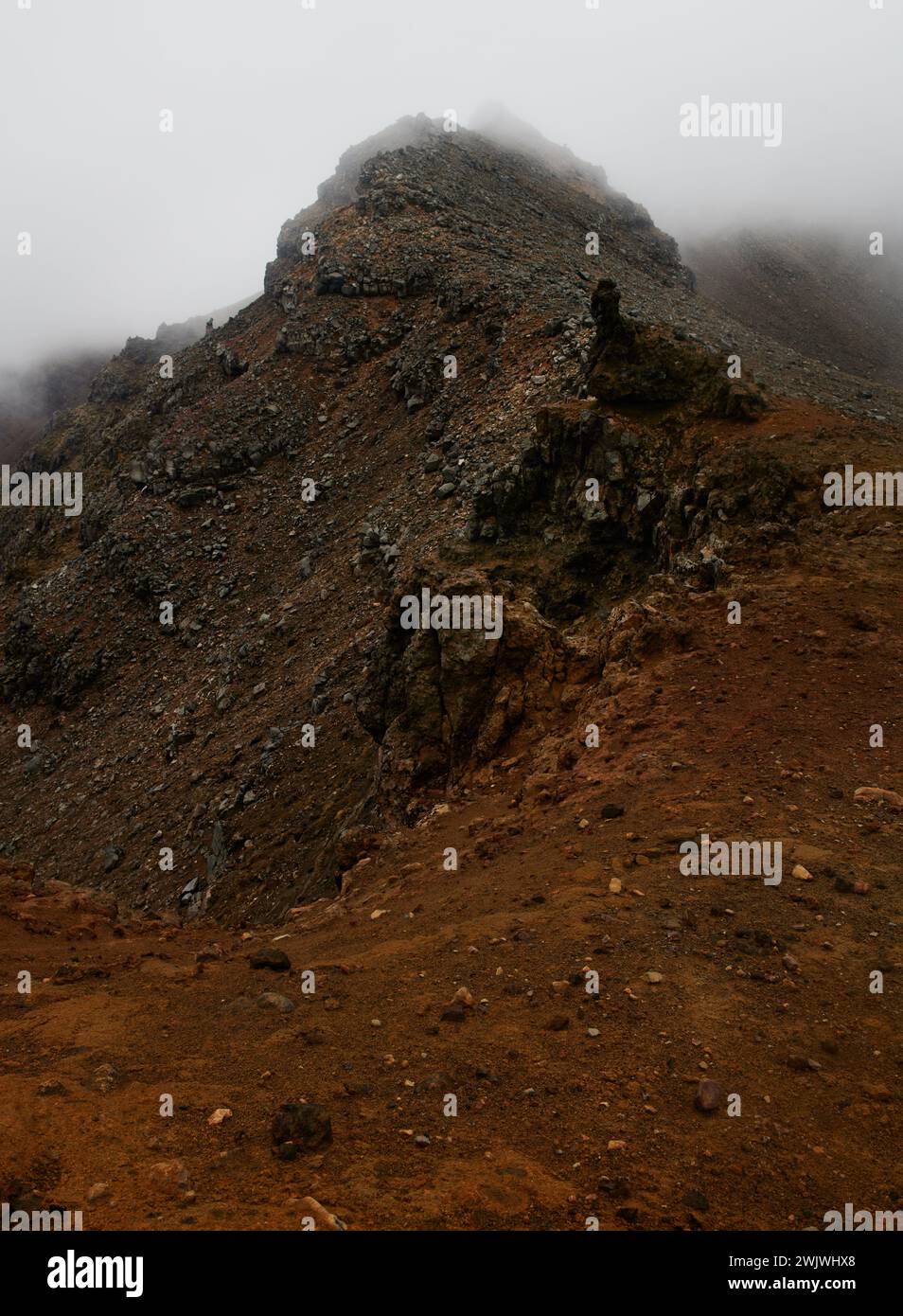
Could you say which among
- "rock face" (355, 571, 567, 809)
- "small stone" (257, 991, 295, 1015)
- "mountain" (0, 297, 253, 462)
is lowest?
"small stone" (257, 991, 295, 1015)

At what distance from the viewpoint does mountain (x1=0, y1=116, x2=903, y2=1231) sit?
519 centimetres

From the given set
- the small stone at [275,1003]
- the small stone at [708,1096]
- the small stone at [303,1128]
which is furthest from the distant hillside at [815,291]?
the small stone at [303,1128]

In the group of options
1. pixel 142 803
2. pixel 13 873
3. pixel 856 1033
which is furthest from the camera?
pixel 142 803

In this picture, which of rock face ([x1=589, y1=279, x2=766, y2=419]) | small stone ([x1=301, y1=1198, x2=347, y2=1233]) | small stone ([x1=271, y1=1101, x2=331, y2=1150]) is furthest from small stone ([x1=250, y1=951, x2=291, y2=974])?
rock face ([x1=589, y1=279, x2=766, y2=419])

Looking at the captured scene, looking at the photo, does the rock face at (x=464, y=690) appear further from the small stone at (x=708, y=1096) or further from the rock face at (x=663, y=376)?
the small stone at (x=708, y=1096)

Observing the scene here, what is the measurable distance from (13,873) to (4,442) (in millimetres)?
132309

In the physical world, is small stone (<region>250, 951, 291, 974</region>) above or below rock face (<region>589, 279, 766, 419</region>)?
below

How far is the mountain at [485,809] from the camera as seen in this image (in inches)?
204

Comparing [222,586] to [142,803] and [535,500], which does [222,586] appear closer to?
[142,803]

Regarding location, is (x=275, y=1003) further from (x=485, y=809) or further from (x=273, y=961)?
(x=485, y=809)

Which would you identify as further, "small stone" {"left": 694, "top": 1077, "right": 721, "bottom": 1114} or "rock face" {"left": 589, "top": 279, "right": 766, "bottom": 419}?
"rock face" {"left": 589, "top": 279, "right": 766, "bottom": 419}

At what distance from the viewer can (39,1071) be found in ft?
20.4

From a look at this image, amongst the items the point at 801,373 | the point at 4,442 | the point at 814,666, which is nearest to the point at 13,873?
the point at 814,666

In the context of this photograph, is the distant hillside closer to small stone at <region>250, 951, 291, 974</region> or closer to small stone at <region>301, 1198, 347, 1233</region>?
small stone at <region>250, 951, 291, 974</region>
